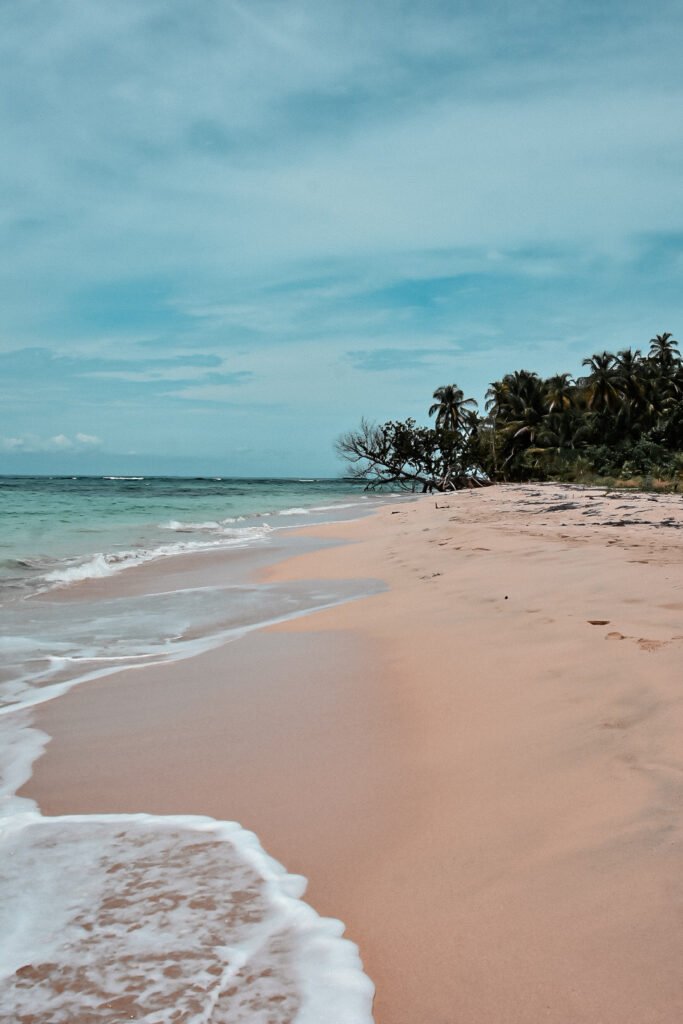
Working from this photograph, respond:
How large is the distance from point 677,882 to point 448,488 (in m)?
39.8

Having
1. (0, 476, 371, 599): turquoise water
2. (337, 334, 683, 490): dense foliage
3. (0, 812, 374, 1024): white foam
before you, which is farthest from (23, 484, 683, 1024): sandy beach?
(337, 334, 683, 490): dense foliage

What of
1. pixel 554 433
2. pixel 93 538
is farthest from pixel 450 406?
pixel 93 538

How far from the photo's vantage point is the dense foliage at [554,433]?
130 ft

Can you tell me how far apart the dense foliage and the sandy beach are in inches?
1282

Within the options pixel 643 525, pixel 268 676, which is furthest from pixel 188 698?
pixel 643 525

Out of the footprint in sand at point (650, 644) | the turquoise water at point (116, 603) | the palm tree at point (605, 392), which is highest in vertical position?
the palm tree at point (605, 392)

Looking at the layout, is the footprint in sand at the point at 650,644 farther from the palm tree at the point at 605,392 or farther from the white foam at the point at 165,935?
the palm tree at the point at 605,392

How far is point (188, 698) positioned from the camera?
391 cm

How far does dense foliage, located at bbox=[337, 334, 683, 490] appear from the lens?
39656mm

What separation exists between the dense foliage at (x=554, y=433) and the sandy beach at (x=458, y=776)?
107ft

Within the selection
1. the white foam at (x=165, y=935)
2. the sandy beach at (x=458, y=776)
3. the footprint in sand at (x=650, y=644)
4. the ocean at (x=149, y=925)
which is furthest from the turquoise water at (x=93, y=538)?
the footprint in sand at (x=650, y=644)

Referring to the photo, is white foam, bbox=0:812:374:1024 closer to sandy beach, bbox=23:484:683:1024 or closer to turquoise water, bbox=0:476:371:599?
sandy beach, bbox=23:484:683:1024

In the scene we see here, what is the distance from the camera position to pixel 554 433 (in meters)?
43.5

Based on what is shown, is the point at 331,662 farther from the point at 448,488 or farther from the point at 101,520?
the point at 448,488
